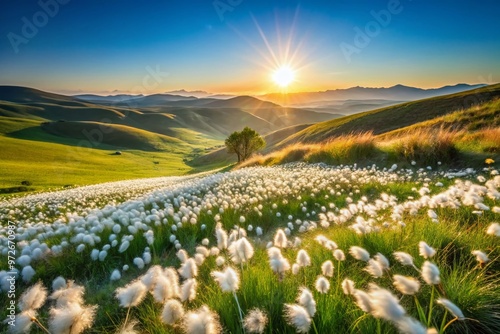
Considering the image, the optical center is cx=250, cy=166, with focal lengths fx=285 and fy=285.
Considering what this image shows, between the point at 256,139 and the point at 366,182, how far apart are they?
5805 centimetres

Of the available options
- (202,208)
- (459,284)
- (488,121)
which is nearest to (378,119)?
(488,121)

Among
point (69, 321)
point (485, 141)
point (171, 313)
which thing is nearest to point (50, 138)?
point (485, 141)

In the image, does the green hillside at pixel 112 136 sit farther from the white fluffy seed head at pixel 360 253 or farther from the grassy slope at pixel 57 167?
the white fluffy seed head at pixel 360 253

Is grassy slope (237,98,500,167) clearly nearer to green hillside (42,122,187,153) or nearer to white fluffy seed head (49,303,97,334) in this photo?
white fluffy seed head (49,303,97,334)

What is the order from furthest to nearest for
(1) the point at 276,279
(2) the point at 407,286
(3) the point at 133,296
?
1. (1) the point at 276,279
2. (3) the point at 133,296
3. (2) the point at 407,286

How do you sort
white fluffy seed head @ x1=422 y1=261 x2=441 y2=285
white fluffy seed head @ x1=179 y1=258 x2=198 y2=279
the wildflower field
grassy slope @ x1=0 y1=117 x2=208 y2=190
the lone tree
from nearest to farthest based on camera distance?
white fluffy seed head @ x1=422 y1=261 x2=441 y2=285 → the wildflower field → white fluffy seed head @ x1=179 y1=258 x2=198 y2=279 → grassy slope @ x1=0 y1=117 x2=208 y2=190 → the lone tree

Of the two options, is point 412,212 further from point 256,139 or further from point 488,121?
point 256,139

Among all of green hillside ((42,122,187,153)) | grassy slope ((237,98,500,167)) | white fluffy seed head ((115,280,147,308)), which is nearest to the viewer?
white fluffy seed head ((115,280,147,308))

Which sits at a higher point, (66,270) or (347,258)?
(347,258)

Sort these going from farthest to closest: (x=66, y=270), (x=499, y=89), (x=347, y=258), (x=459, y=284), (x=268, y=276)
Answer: (x=499, y=89)
(x=66, y=270)
(x=347, y=258)
(x=268, y=276)
(x=459, y=284)

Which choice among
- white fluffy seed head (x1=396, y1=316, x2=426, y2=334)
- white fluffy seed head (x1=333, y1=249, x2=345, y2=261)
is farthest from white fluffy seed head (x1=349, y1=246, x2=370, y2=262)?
white fluffy seed head (x1=396, y1=316, x2=426, y2=334)

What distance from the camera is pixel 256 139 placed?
67562 millimetres

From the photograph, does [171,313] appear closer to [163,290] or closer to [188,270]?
[163,290]

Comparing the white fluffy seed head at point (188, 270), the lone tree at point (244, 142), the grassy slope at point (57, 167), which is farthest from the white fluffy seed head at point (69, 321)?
the lone tree at point (244, 142)
